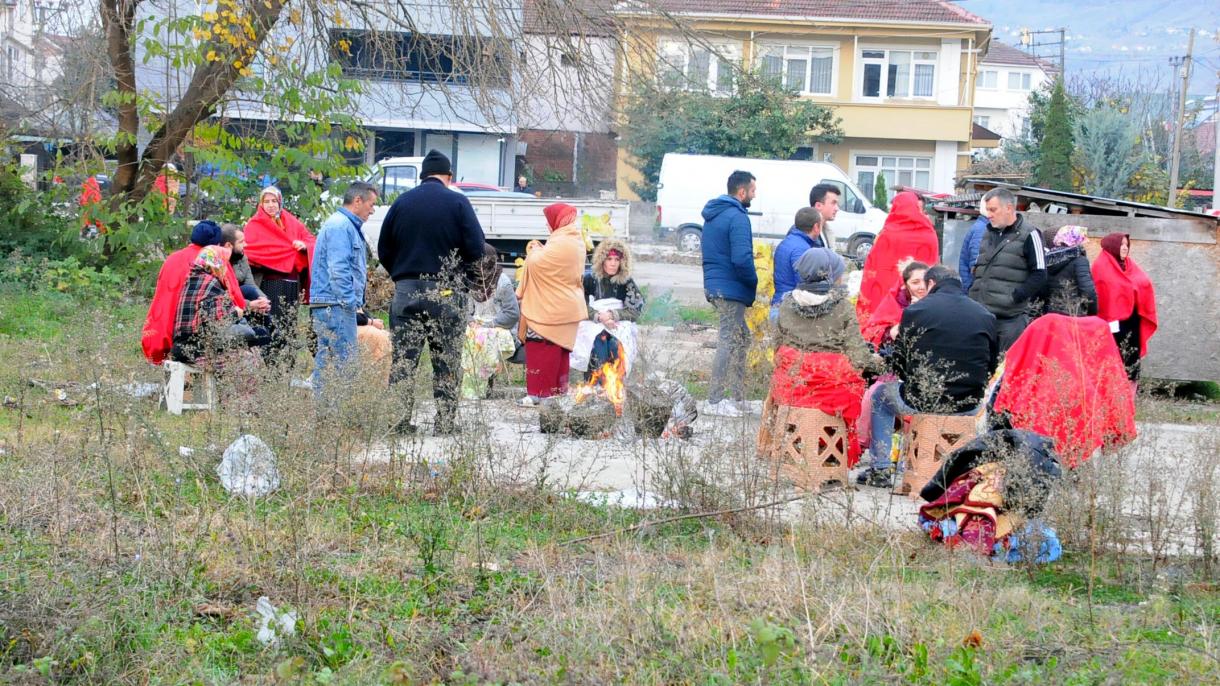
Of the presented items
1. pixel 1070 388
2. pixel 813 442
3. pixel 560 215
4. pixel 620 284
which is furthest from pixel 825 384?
pixel 620 284

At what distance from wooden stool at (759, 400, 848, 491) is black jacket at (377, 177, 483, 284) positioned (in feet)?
7.79

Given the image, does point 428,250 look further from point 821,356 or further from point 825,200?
point 825,200

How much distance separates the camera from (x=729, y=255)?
9492 millimetres

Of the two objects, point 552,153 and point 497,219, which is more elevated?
point 552,153

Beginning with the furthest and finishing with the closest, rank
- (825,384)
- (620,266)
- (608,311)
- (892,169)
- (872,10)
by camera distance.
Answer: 1. (892,169)
2. (872,10)
3. (620,266)
4. (608,311)
5. (825,384)

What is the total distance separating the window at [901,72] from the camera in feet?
140

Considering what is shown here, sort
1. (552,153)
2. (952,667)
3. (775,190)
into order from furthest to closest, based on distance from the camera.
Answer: (552,153), (775,190), (952,667)

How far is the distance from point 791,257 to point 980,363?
250 cm

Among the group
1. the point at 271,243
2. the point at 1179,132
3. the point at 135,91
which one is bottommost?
the point at 271,243

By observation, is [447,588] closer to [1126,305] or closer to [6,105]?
[1126,305]

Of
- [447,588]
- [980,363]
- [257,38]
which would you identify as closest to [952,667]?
[447,588]

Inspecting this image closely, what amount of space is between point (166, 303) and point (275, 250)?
72.5 inches

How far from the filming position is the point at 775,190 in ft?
102

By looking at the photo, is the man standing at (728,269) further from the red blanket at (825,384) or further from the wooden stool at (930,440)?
the wooden stool at (930,440)
